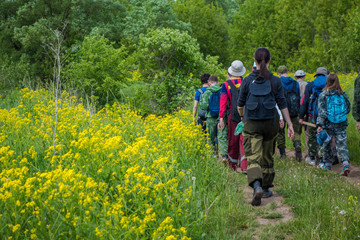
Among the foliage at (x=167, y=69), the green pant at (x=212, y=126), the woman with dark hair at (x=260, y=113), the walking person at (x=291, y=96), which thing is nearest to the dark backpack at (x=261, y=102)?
the woman with dark hair at (x=260, y=113)

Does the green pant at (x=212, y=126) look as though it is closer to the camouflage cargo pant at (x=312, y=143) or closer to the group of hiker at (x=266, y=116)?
the group of hiker at (x=266, y=116)

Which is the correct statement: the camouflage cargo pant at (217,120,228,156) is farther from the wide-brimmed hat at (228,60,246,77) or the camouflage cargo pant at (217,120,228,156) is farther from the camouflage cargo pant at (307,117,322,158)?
the camouflage cargo pant at (307,117,322,158)

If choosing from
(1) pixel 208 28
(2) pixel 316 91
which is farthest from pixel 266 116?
(1) pixel 208 28

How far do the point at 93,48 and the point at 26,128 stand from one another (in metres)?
7.46

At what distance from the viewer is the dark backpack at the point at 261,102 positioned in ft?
16.1

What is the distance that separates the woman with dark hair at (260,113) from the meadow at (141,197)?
39cm

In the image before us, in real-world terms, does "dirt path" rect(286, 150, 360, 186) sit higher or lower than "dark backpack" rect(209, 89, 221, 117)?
lower

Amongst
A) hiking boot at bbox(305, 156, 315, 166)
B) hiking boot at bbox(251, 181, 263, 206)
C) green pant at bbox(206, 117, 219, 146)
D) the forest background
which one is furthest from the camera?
the forest background

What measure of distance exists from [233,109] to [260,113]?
1.71 metres

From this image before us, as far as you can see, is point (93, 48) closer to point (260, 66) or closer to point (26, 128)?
point (26, 128)

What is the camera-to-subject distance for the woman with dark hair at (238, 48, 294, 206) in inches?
194

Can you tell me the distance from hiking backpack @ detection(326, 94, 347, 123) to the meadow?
5.64ft

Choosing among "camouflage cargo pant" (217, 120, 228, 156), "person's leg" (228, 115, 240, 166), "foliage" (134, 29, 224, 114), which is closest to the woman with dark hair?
"person's leg" (228, 115, 240, 166)

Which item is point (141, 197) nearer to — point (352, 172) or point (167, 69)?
point (352, 172)
